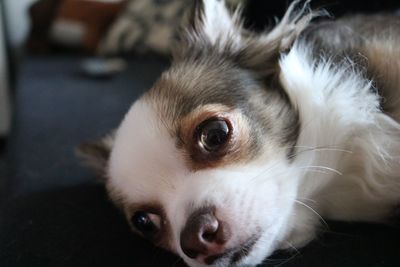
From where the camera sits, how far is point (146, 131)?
1120 mm

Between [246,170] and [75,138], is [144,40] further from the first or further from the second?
[246,170]

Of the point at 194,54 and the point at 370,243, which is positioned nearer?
the point at 370,243

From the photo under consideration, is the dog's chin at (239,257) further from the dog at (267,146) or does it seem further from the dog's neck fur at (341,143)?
the dog's neck fur at (341,143)

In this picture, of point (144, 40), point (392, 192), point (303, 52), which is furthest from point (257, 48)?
point (144, 40)

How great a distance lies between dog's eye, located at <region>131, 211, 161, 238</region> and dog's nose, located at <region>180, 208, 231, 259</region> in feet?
0.60

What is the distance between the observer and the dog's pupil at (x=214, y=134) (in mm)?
1054

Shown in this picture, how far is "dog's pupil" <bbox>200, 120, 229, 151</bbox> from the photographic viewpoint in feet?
3.46

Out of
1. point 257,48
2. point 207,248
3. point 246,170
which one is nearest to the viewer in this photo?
point 207,248

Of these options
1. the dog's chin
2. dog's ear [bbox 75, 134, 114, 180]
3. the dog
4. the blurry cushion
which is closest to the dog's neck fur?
the dog

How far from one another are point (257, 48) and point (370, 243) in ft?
1.82

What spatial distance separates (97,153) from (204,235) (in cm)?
64

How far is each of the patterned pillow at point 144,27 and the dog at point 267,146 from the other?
5.98 feet

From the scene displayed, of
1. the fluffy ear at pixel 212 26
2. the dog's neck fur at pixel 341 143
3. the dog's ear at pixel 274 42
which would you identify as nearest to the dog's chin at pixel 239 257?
the dog's neck fur at pixel 341 143

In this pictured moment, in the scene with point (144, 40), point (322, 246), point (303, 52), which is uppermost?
point (303, 52)
